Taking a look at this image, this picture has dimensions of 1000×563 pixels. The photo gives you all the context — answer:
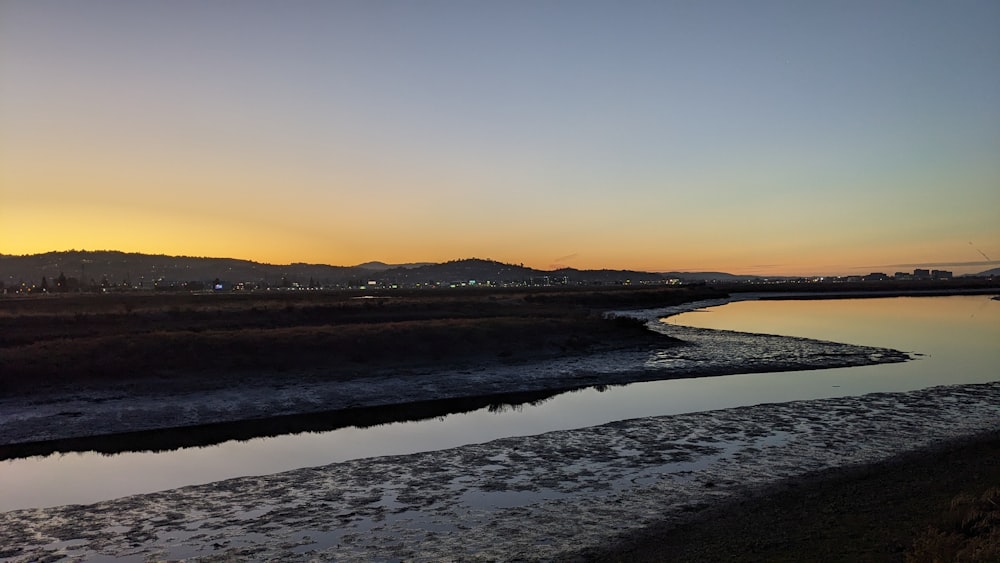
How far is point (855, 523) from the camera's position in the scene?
11.1 m

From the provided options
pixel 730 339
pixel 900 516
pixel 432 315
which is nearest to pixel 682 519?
pixel 900 516

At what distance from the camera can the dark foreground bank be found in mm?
9172

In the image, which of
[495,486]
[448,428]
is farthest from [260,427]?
[495,486]

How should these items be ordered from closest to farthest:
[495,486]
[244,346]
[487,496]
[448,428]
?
[487,496]
[495,486]
[448,428]
[244,346]

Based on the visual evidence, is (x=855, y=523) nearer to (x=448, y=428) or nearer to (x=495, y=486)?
(x=495, y=486)

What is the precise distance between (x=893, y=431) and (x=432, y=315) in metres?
50.1

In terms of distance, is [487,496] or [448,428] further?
[448,428]

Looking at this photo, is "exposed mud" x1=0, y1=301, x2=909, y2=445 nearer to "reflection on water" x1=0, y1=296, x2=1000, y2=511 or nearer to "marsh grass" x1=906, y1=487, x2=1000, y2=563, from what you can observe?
"reflection on water" x1=0, y1=296, x2=1000, y2=511

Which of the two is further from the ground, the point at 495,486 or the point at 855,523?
the point at 855,523

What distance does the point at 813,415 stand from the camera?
23453 mm

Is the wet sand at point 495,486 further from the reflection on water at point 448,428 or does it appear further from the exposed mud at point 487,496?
the reflection on water at point 448,428

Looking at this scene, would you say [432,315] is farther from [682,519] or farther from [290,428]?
[682,519]

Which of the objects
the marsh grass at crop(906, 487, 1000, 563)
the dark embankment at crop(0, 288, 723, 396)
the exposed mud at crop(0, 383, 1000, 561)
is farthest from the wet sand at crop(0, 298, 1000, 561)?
the dark embankment at crop(0, 288, 723, 396)

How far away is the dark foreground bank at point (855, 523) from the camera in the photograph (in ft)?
30.1
